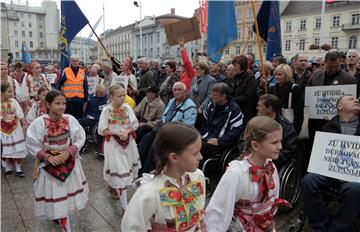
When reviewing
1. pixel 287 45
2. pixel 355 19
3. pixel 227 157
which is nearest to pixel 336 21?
pixel 355 19

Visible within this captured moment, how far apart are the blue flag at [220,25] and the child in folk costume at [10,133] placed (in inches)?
155

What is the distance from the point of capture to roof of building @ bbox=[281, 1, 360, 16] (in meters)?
44.7

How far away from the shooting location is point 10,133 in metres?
5.28

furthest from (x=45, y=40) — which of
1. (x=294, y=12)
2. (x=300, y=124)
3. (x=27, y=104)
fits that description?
(x=300, y=124)

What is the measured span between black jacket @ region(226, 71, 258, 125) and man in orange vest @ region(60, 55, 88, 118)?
3571 millimetres

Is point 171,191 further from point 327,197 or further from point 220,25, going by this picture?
point 220,25

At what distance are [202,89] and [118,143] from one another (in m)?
2.16

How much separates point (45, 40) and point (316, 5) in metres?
79.9

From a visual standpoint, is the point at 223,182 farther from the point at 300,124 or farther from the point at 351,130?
the point at 300,124

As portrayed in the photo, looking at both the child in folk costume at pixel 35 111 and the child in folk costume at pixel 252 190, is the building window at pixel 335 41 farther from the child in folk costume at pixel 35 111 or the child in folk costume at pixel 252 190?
the child in folk costume at pixel 252 190

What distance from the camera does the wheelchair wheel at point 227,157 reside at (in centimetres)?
403

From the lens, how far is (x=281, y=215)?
3629mm

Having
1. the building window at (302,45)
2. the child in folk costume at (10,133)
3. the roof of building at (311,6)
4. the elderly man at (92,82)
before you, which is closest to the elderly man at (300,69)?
the elderly man at (92,82)

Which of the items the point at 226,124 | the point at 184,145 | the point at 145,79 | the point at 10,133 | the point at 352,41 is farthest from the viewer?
the point at 352,41
